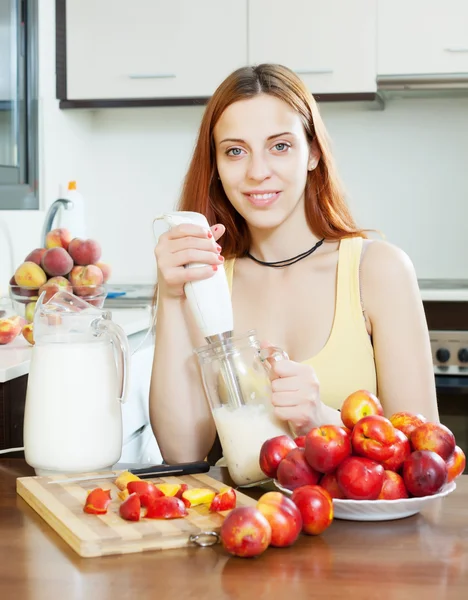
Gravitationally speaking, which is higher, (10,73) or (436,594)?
(10,73)

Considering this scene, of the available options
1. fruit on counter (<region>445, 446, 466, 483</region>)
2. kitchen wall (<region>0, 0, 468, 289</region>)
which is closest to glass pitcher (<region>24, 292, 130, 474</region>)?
fruit on counter (<region>445, 446, 466, 483</region>)

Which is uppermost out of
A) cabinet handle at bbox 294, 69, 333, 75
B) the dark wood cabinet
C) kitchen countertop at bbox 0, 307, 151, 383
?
cabinet handle at bbox 294, 69, 333, 75

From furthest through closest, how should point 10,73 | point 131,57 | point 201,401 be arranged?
point 131,57 → point 10,73 → point 201,401

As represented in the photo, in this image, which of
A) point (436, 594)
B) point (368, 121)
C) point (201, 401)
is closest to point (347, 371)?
point (201, 401)

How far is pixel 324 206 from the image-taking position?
166 cm

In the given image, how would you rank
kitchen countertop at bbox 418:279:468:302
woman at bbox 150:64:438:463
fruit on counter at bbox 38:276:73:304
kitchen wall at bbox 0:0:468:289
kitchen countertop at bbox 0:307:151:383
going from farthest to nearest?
kitchen wall at bbox 0:0:468:289, kitchen countertop at bbox 418:279:468:302, fruit on counter at bbox 38:276:73:304, kitchen countertop at bbox 0:307:151:383, woman at bbox 150:64:438:463

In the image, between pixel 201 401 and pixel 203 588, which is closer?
pixel 203 588

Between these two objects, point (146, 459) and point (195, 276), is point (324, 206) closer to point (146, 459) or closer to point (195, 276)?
point (195, 276)

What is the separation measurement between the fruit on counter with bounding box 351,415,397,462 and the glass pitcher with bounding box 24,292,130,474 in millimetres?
362

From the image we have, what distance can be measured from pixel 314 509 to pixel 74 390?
40 centimetres

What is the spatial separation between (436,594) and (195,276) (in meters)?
0.56

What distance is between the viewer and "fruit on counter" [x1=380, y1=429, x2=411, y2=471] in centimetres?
91

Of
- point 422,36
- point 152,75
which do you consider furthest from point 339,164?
point 152,75

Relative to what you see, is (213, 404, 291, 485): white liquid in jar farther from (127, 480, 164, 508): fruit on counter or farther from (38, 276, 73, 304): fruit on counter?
(38, 276, 73, 304): fruit on counter
